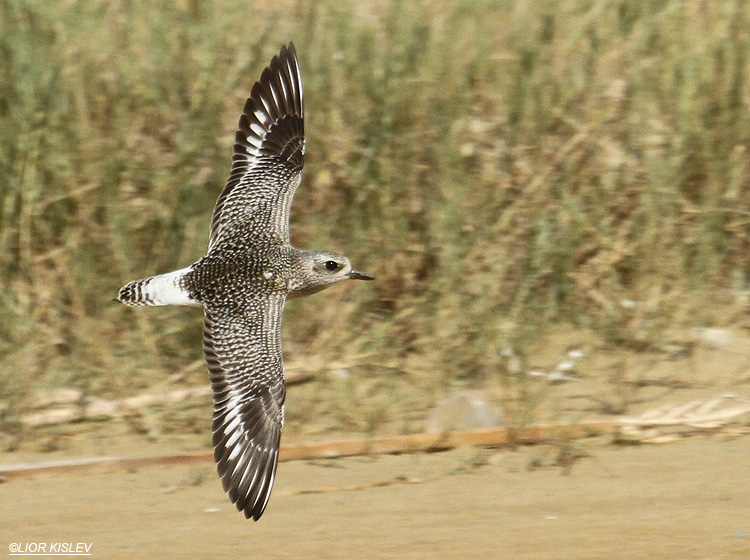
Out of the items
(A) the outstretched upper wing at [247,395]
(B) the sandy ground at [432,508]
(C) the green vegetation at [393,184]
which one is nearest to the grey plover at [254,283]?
(A) the outstretched upper wing at [247,395]

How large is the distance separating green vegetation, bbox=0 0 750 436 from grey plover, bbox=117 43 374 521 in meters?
0.79

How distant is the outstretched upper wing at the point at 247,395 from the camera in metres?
4.88

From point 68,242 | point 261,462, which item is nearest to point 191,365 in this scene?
point 68,242

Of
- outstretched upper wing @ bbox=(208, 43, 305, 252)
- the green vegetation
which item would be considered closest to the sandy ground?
the green vegetation

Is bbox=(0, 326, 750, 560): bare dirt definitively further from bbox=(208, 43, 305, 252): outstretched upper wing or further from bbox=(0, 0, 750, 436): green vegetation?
bbox=(208, 43, 305, 252): outstretched upper wing

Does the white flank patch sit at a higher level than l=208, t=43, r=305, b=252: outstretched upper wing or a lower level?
lower

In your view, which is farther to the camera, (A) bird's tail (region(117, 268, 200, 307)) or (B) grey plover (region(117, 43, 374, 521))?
(A) bird's tail (region(117, 268, 200, 307))

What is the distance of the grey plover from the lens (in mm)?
5039

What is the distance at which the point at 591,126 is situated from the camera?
705cm

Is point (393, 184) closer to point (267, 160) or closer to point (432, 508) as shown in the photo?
point (267, 160)

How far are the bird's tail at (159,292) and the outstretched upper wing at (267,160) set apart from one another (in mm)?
395

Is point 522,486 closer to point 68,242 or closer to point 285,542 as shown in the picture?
point 285,542

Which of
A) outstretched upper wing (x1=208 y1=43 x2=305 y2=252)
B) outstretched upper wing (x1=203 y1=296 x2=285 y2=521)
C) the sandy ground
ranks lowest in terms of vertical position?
the sandy ground

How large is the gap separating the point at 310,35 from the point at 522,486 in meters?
3.37
